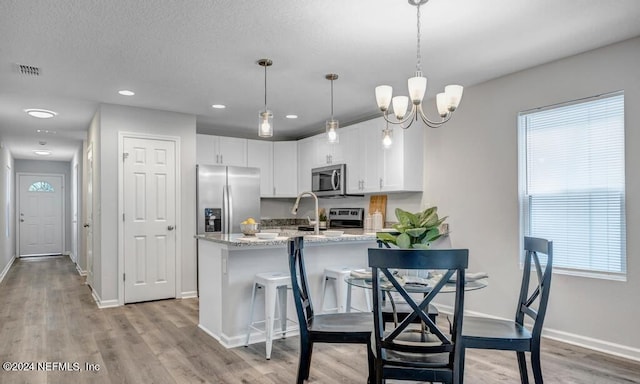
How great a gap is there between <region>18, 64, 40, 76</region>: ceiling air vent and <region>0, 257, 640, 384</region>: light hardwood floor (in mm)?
2286

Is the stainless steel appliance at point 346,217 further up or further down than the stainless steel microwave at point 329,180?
further down

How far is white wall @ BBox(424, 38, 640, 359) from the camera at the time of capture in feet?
10.1

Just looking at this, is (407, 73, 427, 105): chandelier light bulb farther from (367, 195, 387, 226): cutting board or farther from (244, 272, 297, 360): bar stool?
(367, 195, 387, 226): cutting board

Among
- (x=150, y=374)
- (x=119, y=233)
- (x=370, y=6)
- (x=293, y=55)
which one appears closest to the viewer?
(x=370, y=6)

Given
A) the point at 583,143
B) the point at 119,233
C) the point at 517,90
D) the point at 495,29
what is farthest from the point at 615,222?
the point at 119,233

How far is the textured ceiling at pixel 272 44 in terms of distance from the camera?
2559 millimetres

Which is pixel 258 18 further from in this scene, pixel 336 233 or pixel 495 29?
pixel 336 233

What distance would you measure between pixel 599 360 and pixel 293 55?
3232 mm

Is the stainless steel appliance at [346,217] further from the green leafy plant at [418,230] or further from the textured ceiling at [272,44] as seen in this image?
the green leafy plant at [418,230]

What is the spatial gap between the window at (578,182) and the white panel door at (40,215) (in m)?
10.5

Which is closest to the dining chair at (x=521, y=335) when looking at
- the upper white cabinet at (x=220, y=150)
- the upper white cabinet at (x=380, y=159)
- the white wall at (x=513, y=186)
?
the white wall at (x=513, y=186)

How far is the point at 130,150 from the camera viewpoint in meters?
4.99

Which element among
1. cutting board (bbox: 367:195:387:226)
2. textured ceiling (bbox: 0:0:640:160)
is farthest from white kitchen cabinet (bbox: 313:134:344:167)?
textured ceiling (bbox: 0:0:640:160)

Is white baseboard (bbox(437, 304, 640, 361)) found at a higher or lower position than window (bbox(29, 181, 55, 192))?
lower
